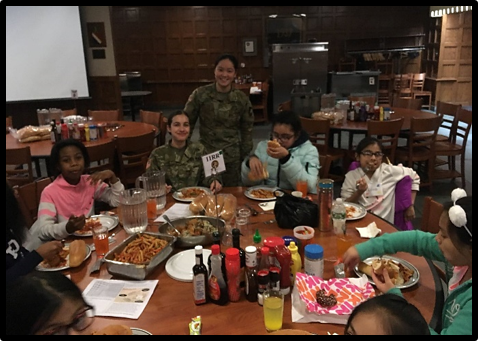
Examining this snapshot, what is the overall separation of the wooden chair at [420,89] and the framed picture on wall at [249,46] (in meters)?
4.31

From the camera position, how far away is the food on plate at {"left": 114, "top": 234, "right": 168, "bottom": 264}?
5.52 feet

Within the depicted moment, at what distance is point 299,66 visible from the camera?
907 centimetres

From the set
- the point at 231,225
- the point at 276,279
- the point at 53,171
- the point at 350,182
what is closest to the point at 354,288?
the point at 276,279

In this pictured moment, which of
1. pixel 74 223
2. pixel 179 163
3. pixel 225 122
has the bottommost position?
pixel 74 223

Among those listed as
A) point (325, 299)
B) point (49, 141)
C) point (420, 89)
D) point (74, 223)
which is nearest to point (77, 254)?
point (74, 223)

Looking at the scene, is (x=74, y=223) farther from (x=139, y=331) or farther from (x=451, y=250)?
(x=451, y=250)

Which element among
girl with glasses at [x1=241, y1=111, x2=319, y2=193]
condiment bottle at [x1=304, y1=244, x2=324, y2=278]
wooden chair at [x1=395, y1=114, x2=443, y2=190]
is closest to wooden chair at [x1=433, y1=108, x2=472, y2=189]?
wooden chair at [x1=395, y1=114, x2=443, y2=190]

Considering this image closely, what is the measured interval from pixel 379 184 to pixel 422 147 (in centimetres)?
277

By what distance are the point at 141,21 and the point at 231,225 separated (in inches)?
421

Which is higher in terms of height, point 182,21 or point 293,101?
point 182,21

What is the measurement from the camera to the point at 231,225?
6.88ft

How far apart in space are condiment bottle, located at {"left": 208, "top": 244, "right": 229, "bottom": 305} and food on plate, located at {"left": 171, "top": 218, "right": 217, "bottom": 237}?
1.50 ft

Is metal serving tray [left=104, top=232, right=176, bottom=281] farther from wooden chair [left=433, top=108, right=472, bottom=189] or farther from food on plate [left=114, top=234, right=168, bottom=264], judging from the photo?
wooden chair [left=433, top=108, right=472, bottom=189]

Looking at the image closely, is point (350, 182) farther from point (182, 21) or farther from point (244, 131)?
point (182, 21)
